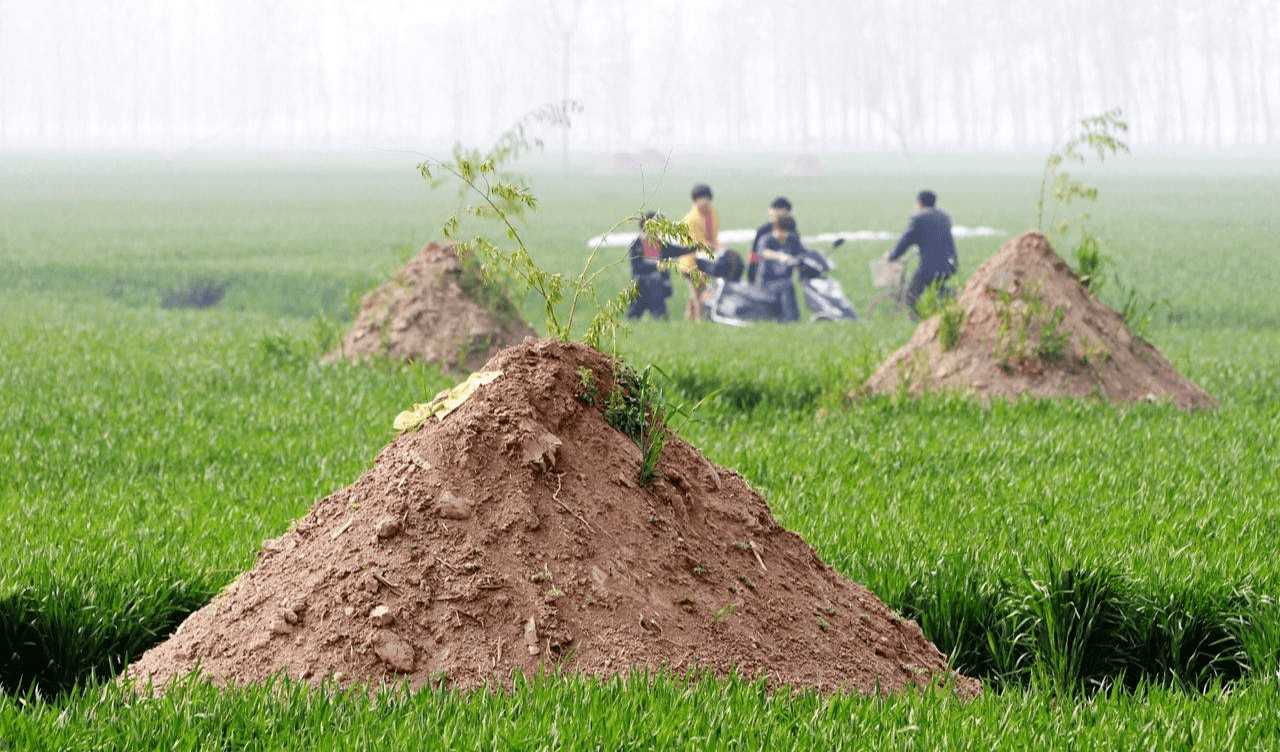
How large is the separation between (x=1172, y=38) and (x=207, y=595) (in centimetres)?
12187

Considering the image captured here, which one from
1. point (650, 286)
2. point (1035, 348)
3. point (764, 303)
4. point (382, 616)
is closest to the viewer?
point (382, 616)

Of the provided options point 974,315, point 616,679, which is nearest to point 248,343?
point 974,315

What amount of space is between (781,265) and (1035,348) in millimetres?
8934

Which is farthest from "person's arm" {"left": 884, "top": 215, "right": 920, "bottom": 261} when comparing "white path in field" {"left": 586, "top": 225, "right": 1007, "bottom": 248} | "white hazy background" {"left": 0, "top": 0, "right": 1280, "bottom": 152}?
"white hazy background" {"left": 0, "top": 0, "right": 1280, "bottom": 152}

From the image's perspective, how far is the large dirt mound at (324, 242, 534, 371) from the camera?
38.8ft

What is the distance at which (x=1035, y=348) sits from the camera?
10.0 m

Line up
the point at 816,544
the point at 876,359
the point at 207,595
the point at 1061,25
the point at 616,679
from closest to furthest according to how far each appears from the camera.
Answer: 1. the point at 616,679
2. the point at 207,595
3. the point at 816,544
4. the point at 876,359
5. the point at 1061,25

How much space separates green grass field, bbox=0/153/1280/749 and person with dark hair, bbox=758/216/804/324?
1.98 meters

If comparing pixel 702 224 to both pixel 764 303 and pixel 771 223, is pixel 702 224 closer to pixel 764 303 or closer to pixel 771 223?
pixel 771 223

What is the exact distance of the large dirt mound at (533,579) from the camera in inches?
153

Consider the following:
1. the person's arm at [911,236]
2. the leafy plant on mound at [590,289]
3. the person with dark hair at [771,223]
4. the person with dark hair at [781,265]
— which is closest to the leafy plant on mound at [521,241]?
the leafy plant on mound at [590,289]

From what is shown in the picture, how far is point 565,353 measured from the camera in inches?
181

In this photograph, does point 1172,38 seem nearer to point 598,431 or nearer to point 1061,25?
point 1061,25

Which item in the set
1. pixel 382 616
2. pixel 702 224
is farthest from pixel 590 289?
pixel 702 224
